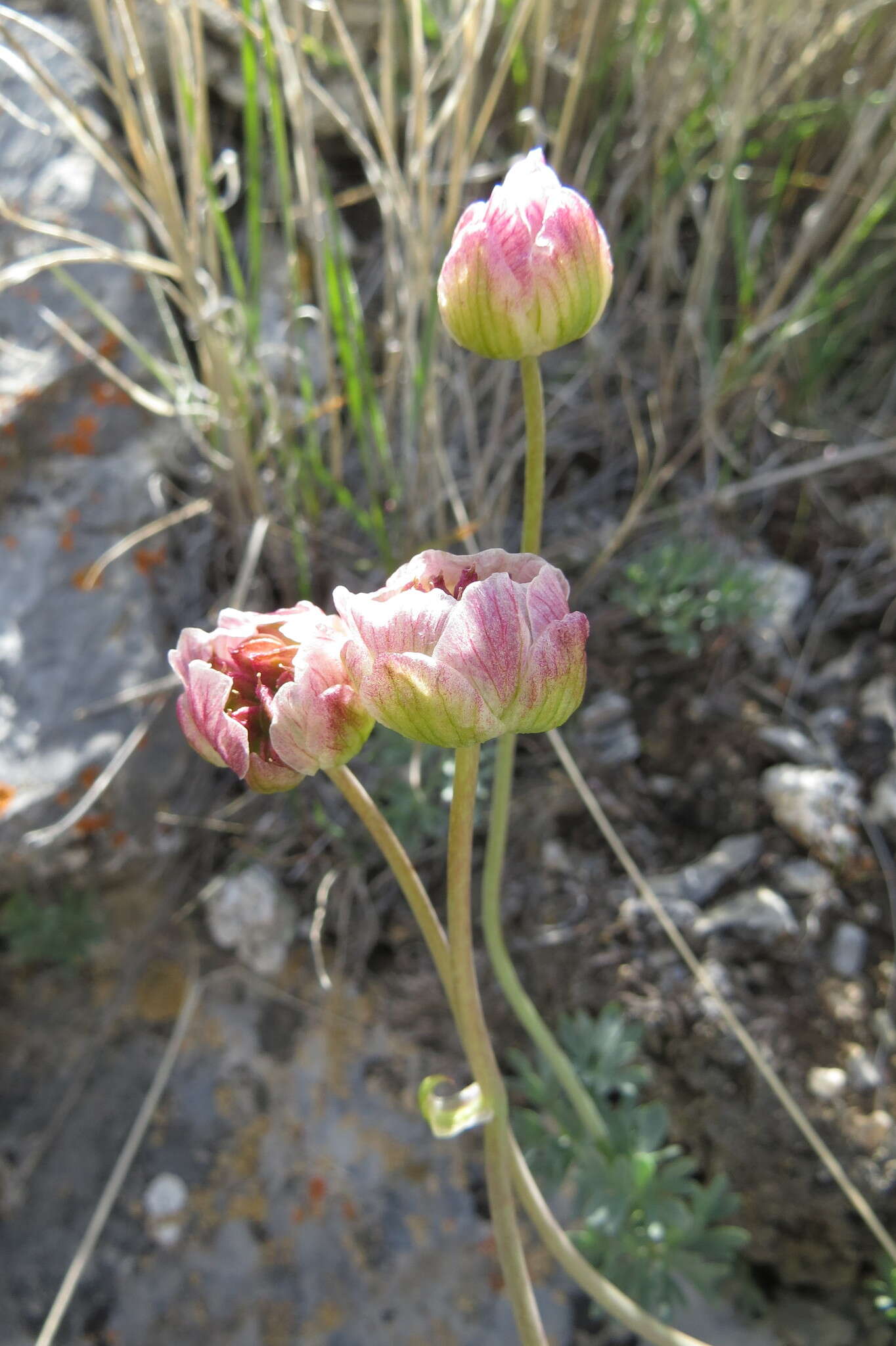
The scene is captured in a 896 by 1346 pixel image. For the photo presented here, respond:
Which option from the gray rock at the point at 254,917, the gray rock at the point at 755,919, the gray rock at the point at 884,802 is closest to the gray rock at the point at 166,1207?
the gray rock at the point at 254,917

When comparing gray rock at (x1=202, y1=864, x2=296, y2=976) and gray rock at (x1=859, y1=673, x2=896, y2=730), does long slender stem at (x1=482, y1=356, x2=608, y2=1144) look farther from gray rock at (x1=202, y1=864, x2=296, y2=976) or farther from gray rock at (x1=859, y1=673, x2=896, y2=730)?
gray rock at (x1=859, y1=673, x2=896, y2=730)

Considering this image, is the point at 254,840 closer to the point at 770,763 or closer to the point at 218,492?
the point at 218,492

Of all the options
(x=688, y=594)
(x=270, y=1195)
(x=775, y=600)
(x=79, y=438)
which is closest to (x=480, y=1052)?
(x=270, y=1195)

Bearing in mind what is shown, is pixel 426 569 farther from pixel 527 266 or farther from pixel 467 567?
pixel 527 266

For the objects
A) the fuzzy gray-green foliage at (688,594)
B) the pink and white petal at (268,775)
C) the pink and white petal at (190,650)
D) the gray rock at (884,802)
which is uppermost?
the pink and white petal at (190,650)

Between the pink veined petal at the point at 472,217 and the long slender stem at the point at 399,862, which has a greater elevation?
the pink veined petal at the point at 472,217

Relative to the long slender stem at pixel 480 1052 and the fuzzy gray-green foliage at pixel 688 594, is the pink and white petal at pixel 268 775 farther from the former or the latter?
the fuzzy gray-green foliage at pixel 688 594
